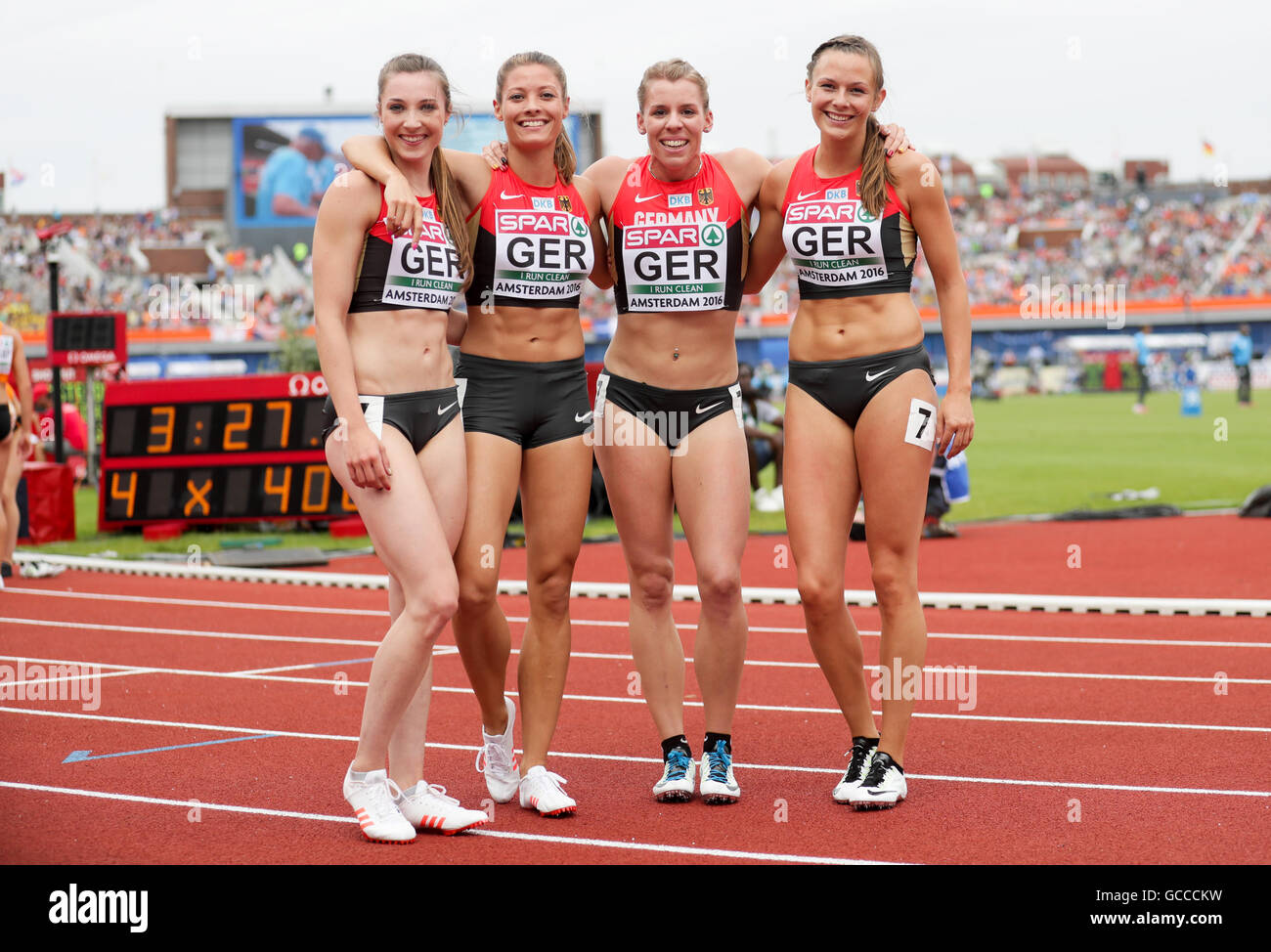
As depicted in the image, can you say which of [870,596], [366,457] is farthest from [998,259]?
[366,457]

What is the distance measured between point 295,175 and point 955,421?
170 feet

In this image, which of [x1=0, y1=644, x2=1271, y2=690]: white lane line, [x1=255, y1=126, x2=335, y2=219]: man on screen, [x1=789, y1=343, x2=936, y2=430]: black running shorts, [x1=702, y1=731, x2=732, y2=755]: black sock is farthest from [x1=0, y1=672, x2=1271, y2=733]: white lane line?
[x1=255, y1=126, x2=335, y2=219]: man on screen

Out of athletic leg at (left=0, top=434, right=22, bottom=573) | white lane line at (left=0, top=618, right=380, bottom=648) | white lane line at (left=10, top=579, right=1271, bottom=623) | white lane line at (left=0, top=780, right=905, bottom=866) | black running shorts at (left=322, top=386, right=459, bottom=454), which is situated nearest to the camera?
white lane line at (left=0, top=780, right=905, bottom=866)

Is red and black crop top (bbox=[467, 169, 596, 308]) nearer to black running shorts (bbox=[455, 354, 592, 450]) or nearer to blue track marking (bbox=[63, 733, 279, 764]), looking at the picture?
black running shorts (bbox=[455, 354, 592, 450])

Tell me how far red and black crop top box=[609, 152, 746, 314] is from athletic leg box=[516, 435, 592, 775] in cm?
57

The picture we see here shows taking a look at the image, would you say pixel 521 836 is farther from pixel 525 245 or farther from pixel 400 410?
pixel 525 245

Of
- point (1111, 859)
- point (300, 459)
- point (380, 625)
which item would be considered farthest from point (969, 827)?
point (300, 459)

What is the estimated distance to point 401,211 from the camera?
423 centimetres

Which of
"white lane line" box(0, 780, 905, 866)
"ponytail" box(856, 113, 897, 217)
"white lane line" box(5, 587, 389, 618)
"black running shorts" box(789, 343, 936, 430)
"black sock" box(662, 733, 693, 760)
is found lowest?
"white lane line" box(5, 587, 389, 618)

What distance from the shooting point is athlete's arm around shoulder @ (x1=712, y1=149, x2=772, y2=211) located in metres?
4.87


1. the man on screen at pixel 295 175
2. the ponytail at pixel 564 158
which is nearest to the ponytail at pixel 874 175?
the ponytail at pixel 564 158
